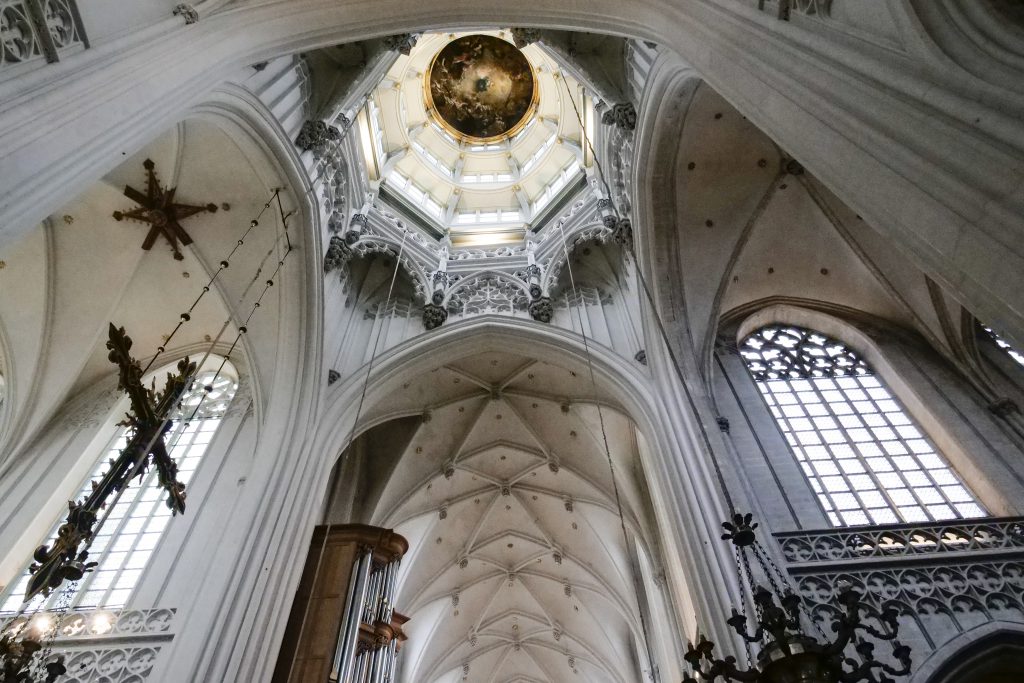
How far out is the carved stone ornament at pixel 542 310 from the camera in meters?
13.7

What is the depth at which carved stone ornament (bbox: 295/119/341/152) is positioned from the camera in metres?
11.2

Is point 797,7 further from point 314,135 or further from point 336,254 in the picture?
point 336,254

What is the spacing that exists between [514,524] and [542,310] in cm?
734

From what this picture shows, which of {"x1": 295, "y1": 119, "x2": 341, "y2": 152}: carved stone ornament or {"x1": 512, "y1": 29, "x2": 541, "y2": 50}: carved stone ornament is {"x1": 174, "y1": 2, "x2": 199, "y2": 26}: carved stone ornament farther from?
{"x1": 512, "y1": 29, "x2": 541, "y2": 50}: carved stone ornament

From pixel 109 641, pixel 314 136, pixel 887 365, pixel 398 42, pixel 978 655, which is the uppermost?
pixel 398 42

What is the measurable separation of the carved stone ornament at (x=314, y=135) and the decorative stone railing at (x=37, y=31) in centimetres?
608

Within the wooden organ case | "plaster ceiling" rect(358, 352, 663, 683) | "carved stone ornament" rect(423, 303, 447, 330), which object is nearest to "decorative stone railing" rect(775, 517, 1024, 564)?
"plaster ceiling" rect(358, 352, 663, 683)

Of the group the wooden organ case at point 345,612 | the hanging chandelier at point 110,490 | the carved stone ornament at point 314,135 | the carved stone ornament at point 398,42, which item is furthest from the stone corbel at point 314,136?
the wooden organ case at point 345,612

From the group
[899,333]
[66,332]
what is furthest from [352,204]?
[899,333]

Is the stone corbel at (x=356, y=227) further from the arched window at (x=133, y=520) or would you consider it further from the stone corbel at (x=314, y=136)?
the arched window at (x=133, y=520)

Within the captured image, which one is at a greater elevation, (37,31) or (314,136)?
(314,136)

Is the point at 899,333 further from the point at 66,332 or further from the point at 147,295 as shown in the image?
the point at 66,332

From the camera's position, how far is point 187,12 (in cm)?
661

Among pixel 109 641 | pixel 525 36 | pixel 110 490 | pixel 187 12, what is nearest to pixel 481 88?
pixel 525 36
